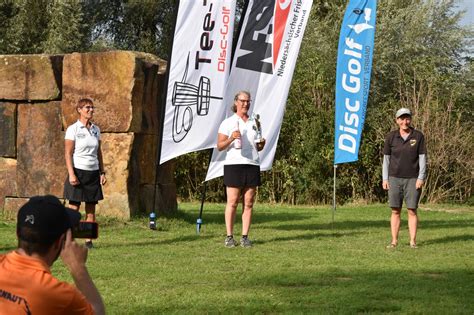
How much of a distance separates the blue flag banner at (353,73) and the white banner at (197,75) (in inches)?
124

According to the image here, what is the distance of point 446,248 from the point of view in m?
11.3

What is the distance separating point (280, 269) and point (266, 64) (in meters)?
4.77

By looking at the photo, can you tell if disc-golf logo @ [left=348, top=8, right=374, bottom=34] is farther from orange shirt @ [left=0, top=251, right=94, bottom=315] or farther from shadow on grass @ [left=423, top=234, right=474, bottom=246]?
orange shirt @ [left=0, top=251, right=94, bottom=315]

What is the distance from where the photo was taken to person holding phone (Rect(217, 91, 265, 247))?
11266 mm

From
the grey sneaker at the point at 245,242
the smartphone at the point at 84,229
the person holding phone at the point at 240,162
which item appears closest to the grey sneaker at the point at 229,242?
the person holding phone at the point at 240,162

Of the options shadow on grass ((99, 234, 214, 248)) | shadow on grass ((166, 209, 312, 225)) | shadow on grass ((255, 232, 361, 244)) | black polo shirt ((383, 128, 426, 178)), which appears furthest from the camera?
shadow on grass ((166, 209, 312, 225))

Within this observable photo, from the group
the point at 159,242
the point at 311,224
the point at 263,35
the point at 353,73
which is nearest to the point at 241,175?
the point at 159,242

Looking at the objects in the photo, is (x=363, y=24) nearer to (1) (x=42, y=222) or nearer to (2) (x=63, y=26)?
(1) (x=42, y=222)

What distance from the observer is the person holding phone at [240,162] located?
11.3 m

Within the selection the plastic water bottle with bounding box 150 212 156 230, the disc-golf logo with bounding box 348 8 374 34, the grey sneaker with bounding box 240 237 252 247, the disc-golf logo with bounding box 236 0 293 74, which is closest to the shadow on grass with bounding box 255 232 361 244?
the grey sneaker with bounding box 240 237 252 247

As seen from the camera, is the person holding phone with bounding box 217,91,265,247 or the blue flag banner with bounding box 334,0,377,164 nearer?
the person holding phone with bounding box 217,91,265,247

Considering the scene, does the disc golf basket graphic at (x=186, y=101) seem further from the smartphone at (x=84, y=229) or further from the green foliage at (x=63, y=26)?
the green foliage at (x=63, y=26)

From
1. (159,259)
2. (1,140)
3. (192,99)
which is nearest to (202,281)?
(159,259)

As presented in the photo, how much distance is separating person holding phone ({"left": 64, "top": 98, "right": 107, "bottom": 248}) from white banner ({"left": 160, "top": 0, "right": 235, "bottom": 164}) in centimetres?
190
